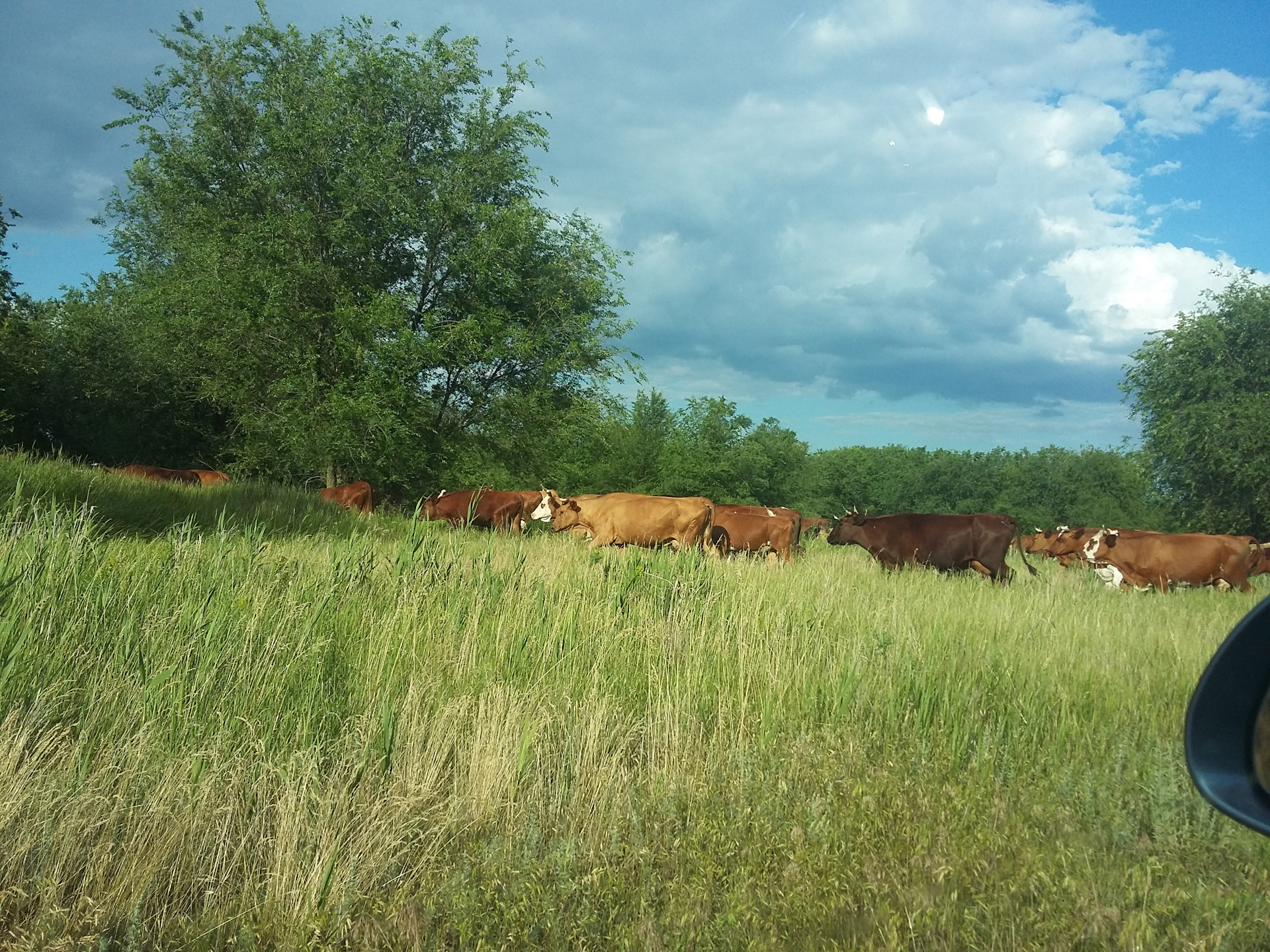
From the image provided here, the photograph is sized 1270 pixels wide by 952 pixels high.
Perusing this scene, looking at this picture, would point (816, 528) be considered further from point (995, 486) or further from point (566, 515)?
point (995, 486)

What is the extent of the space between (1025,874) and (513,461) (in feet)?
78.2

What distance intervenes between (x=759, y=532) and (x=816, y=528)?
46.7ft

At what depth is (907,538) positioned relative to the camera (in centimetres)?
1992

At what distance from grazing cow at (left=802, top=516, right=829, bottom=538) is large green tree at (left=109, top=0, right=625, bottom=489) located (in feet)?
28.6

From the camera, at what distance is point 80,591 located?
5.66 m

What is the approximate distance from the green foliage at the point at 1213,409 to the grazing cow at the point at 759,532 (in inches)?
904

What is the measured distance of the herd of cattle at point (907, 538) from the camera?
1864 centimetres

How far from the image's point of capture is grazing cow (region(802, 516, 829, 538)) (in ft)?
95.1

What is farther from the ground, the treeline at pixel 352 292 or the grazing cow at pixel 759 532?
the treeline at pixel 352 292

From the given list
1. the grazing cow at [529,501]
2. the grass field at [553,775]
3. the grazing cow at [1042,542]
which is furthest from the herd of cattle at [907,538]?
the grass field at [553,775]

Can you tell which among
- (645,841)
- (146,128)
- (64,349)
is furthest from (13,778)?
(64,349)

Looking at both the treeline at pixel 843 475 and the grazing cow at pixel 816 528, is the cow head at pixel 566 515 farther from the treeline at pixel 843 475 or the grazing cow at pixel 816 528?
the treeline at pixel 843 475

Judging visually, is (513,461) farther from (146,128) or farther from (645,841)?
(645,841)

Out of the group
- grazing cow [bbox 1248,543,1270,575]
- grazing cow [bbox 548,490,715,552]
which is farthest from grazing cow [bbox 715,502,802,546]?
grazing cow [bbox 1248,543,1270,575]
